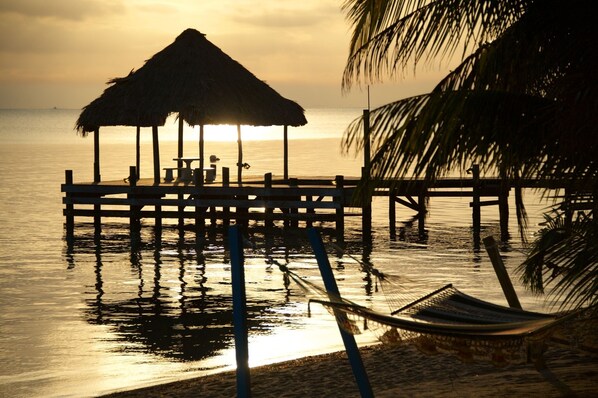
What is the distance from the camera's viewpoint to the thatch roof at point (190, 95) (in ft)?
90.0

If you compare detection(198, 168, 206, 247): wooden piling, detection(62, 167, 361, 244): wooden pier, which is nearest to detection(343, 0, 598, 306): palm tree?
detection(62, 167, 361, 244): wooden pier

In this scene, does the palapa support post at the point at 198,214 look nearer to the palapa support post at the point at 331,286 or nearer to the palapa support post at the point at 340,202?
the palapa support post at the point at 340,202

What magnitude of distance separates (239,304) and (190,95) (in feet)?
66.9

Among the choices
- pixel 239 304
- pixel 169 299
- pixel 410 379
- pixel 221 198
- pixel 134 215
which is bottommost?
pixel 169 299

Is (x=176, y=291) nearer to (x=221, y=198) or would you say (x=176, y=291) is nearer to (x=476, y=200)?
(x=221, y=198)

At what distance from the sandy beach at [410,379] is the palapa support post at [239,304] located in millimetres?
1943

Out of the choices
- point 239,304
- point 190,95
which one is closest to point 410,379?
point 239,304

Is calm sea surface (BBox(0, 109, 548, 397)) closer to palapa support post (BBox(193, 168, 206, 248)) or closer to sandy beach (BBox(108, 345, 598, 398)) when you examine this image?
palapa support post (BBox(193, 168, 206, 248))

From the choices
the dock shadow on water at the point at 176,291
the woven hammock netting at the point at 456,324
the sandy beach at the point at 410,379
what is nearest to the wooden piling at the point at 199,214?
the dock shadow on water at the point at 176,291

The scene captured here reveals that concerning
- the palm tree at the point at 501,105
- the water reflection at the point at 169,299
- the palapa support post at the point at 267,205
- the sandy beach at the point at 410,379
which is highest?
the palm tree at the point at 501,105

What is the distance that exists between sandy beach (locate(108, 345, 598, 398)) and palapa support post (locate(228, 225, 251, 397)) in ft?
6.37

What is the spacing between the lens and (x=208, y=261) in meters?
21.5

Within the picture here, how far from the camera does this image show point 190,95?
2736cm

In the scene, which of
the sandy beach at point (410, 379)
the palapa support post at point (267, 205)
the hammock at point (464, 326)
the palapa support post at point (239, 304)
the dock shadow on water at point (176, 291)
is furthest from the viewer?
the palapa support post at point (267, 205)
